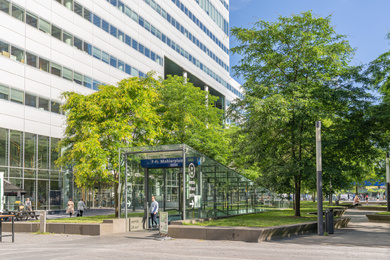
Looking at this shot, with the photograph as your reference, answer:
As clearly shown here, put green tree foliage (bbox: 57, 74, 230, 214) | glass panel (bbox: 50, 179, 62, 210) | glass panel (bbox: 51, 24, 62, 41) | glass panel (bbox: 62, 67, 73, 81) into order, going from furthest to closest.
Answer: glass panel (bbox: 62, 67, 73, 81) → glass panel (bbox: 50, 179, 62, 210) → glass panel (bbox: 51, 24, 62, 41) → green tree foliage (bbox: 57, 74, 230, 214)

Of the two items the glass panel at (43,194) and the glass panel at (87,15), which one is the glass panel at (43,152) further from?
the glass panel at (87,15)

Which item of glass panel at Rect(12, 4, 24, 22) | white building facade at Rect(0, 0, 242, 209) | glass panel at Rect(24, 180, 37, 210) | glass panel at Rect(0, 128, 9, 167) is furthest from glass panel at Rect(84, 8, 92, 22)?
glass panel at Rect(24, 180, 37, 210)

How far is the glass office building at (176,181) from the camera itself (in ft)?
69.5

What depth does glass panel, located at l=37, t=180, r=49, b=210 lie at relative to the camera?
124 feet

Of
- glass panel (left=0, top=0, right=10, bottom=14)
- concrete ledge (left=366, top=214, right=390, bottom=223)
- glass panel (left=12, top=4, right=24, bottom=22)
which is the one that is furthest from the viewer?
glass panel (left=12, top=4, right=24, bottom=22)

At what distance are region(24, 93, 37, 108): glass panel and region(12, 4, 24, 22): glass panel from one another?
6.06 metres

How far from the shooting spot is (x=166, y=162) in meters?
21.8

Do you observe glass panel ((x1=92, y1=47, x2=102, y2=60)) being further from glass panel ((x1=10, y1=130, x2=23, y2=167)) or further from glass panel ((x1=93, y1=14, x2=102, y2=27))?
glass panel ((x1=10, y1=130, x2=23, y2=167))

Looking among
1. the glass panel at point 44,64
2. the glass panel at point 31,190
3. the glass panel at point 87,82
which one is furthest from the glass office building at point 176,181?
the glass panel at point 87,82

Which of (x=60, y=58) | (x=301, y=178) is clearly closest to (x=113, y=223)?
(x=301, y=178)

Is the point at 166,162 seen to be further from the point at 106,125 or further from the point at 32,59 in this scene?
the point at 32,59

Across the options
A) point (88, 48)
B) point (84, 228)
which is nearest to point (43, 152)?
point (88, 48)

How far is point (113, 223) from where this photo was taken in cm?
2006

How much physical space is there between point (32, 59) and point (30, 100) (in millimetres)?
3388
